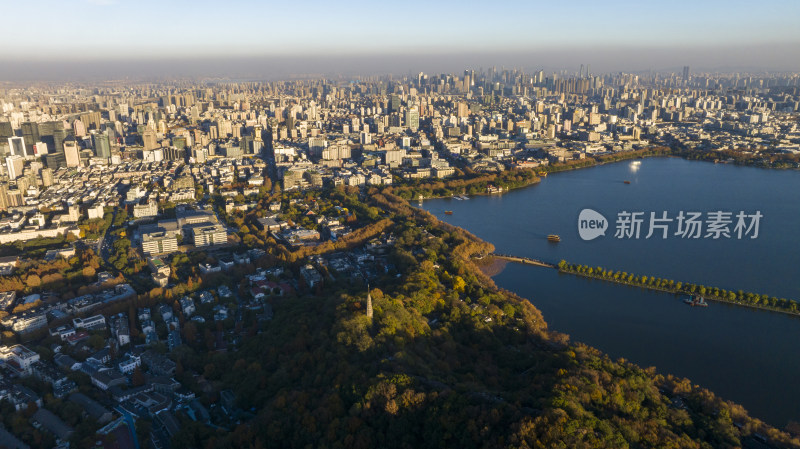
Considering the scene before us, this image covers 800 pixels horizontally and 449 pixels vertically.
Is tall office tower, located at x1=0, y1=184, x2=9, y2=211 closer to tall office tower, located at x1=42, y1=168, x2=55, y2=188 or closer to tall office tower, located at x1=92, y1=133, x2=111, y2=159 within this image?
tall office tower, located at x1=42, y1=168, x2=55, y2=188

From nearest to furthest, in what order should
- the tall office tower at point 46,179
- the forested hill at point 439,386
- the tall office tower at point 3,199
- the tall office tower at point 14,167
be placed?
the forested hill at point 439,386
the tall office tower at point 3,199
the tall office tower at point 46,179
the tall office tower at point 14,167

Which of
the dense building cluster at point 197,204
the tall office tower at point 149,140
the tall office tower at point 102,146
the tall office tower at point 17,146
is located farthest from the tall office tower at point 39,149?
the tall office tower at point 149,140

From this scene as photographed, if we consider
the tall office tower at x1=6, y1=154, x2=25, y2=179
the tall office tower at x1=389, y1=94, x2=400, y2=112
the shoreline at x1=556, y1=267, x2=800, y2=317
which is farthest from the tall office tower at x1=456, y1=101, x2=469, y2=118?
the shoreline at x1=556, y1=267, x2=800, y2=317

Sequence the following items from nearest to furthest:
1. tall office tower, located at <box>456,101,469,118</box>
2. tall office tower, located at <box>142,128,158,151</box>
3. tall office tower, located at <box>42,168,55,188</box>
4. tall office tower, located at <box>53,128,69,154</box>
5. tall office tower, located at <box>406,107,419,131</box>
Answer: tall office tower, located at <box>42,168,55,188</box>, tall office tower, located at <box>53,128,69,154</box>, tall office tower, located at <box>142,128,158,151</box>, tall office tower, located at <box>406,107,419,131</box>, tall office tower, located at <box>456,101,469,118</box>

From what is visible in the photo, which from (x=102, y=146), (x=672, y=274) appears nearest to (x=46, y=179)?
(x=102, y=146)

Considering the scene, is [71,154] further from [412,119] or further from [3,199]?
[412,119]

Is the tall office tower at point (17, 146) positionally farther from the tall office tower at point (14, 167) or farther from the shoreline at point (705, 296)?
the shoreline at point (705, 296)

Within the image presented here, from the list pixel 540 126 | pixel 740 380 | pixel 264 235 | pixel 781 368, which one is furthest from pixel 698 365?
pixel 540 126
